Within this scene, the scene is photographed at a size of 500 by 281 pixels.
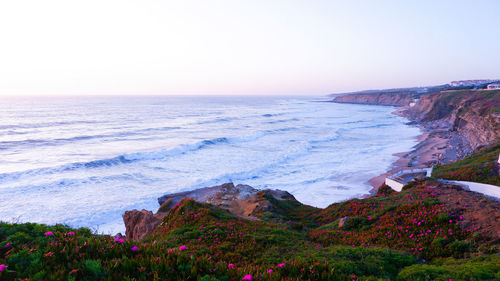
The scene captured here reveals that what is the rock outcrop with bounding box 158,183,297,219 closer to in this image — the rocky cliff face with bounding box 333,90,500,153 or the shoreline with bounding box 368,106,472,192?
the shoreline with bounding box 368,106,472,192

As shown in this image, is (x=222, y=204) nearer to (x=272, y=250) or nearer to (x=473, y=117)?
(x=272, y=250)

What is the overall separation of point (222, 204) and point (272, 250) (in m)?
9.50

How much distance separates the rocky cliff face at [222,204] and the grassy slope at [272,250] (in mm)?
1215

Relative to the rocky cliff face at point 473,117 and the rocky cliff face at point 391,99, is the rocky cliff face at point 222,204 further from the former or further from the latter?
the rocky cliff face at point 391,99

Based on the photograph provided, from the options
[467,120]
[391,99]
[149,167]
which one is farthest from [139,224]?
[391,99]

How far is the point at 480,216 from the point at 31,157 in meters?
44.1

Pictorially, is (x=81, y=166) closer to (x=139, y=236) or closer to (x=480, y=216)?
(x=139, y=236)

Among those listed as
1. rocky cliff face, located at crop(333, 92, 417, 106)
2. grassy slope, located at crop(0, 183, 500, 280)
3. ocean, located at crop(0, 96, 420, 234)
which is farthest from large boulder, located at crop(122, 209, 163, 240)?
rocky cliff face, located at crop(333, 92, 417, 106)

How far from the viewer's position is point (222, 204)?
54.5 ft

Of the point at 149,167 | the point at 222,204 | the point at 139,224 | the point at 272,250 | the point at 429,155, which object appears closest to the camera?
the point at 272,250

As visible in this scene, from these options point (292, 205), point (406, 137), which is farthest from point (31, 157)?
point (406, 137)

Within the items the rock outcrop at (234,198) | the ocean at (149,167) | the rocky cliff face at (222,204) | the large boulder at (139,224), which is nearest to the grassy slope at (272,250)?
the large boulder at (139,224)

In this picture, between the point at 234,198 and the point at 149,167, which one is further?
the point at 149,167

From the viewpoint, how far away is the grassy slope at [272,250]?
11.6 ft
